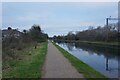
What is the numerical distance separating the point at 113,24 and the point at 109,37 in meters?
12.6

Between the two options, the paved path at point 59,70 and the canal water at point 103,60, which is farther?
the canal water at point 103,60

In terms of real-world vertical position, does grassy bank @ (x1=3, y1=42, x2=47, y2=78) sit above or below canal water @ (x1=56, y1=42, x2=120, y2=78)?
above

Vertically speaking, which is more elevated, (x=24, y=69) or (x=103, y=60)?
(x=24, y=69)

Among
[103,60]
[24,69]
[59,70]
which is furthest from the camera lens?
[103,60]

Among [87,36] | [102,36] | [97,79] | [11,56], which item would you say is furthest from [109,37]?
[97,79]

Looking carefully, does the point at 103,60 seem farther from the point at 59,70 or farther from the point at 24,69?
the point at 24,69

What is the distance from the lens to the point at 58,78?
35.8 feet

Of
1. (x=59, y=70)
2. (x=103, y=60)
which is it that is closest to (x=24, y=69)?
(x=59, y=70)

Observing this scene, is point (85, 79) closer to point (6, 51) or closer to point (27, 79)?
point (27, 79)

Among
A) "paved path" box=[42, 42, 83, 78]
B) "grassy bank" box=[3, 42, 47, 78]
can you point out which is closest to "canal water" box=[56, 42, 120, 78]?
"paved path" box=[42, 42, 83, 78]

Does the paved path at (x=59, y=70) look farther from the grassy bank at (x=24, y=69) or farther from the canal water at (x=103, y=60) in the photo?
the canal water at (x=103, y=60)

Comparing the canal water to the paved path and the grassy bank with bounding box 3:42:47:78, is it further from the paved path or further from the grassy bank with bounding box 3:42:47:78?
the grassy bank with bounding box 3:42:47:78

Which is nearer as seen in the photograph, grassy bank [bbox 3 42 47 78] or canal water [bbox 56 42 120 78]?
grassy bank [bbox 3 42 47 78]

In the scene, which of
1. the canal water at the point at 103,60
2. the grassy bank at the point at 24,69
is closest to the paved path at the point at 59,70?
the grassy bank at the point at 24,69
